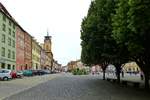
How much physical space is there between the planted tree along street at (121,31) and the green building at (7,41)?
102 feet

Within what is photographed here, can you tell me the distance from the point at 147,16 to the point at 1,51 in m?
57.7

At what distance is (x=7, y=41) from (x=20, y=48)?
20.9 metres

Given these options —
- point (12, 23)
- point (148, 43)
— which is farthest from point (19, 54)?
point (148, 43)

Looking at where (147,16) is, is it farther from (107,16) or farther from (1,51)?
(1,51)

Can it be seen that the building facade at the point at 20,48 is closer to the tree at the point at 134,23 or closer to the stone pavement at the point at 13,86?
the stone pavement at the point at 13,86

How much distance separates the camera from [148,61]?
111 ft

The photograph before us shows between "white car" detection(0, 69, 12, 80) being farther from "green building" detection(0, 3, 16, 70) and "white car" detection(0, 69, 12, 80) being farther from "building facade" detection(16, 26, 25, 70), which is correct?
"building facade" detection(16, 26, 25, 70)

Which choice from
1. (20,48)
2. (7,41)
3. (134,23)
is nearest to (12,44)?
(7,41)

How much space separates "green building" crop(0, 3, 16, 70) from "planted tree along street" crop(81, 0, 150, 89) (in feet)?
102

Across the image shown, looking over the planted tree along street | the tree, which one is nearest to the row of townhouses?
the planted tree along street

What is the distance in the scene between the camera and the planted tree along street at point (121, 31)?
811 inches

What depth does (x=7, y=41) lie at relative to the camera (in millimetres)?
81688

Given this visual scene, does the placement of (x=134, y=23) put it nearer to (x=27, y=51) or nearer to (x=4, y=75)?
(x=4, y=75)

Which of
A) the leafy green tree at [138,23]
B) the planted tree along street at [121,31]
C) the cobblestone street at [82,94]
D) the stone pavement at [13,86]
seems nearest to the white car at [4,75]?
the stone pavement at [13,86]
